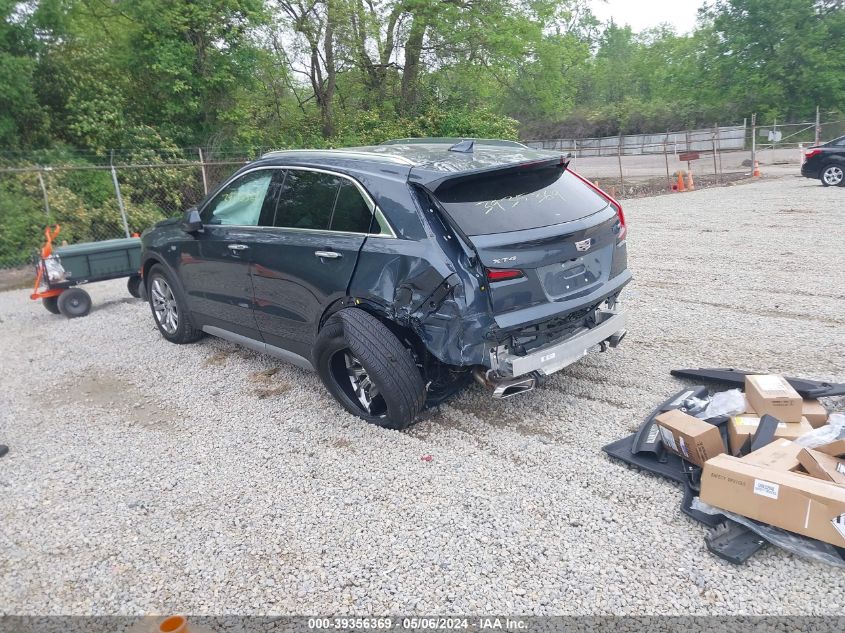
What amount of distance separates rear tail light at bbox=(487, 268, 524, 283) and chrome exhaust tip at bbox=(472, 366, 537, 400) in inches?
22.3

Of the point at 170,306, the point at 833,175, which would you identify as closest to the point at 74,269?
the point at 170,306

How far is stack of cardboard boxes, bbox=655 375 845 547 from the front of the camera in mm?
2668

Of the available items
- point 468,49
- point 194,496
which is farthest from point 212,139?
point 194,496

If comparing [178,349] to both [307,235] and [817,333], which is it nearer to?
[307,235]

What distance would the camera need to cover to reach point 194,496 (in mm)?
3549

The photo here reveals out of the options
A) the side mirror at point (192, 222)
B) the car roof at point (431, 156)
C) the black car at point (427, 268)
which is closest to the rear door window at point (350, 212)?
the black car at point (427, 268)

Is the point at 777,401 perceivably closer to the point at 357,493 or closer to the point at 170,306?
the point at 357,493

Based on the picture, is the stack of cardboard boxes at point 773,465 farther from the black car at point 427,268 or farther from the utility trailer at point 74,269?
the utility trailer at point 74,269

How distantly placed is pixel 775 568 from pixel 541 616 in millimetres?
1071

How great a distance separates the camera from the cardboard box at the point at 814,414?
3.58 meters

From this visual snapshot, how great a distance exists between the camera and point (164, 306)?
252 inches

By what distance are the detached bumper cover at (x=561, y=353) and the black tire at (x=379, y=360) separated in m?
0.57

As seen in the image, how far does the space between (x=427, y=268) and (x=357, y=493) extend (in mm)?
1364

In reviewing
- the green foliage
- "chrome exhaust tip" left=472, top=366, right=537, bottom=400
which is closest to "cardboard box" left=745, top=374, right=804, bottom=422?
"chrome exhaust tip" left=472, top=366, right=537, bottom=400
